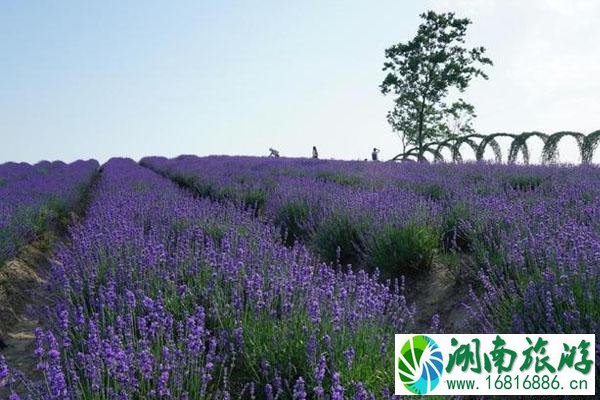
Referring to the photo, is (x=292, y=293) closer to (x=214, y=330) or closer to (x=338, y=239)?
(x=214, y=330)

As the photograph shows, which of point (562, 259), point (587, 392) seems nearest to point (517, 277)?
point (562, 259)

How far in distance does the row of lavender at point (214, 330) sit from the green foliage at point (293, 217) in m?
1.98

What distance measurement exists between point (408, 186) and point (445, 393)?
5071 mm

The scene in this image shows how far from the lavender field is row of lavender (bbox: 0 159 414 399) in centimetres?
1

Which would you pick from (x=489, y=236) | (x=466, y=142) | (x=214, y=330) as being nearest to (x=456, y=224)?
(x=489, y=236)

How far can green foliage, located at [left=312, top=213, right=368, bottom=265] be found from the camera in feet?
15.9

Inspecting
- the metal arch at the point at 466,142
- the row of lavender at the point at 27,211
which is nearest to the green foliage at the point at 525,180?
the row of lavender at the point at 27,211

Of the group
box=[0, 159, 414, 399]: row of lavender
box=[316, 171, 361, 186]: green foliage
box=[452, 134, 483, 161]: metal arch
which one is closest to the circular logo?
box=[0, 159, 414, 399]: row of lavender

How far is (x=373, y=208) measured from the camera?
4.86m

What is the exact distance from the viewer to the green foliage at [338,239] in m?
4.86

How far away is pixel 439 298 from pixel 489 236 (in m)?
0.58

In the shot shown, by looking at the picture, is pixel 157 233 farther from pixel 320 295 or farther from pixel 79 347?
pixel 320 295

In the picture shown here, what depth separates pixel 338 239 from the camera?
4891 mm

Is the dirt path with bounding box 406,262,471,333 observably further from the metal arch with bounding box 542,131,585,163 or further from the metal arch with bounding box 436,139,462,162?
the metal arch with bounding box 436,139,462,162
